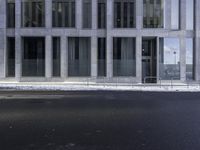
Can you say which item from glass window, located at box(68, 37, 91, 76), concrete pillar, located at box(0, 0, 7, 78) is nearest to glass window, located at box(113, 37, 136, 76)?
glass window, located at box(68, 37, 91, 76)

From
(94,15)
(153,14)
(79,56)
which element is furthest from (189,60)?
(79,56)

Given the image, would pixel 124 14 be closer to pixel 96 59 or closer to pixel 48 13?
pixel 96 59

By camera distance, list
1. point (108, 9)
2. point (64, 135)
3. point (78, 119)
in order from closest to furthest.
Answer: point (64, 135), point (78, 119), point (108, 9)

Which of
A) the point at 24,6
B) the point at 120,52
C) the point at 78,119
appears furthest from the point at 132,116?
the point at 24,6

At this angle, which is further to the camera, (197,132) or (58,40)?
(58,40)

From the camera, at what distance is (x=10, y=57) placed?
150 feet

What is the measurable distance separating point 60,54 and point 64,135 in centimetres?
3617

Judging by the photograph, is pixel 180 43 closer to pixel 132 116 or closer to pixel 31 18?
pixel 31 18

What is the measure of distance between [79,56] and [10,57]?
8.46m

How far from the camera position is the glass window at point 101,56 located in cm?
4553

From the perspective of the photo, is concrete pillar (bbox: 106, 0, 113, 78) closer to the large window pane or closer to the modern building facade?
the modern building facade

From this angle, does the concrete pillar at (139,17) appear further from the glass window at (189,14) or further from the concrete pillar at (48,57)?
the concrete pillar at (48,57)

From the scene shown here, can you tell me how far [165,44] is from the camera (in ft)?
150

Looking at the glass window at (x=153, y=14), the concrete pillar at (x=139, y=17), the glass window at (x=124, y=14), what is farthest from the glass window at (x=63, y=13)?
the glass window at (x=153, y=14)
